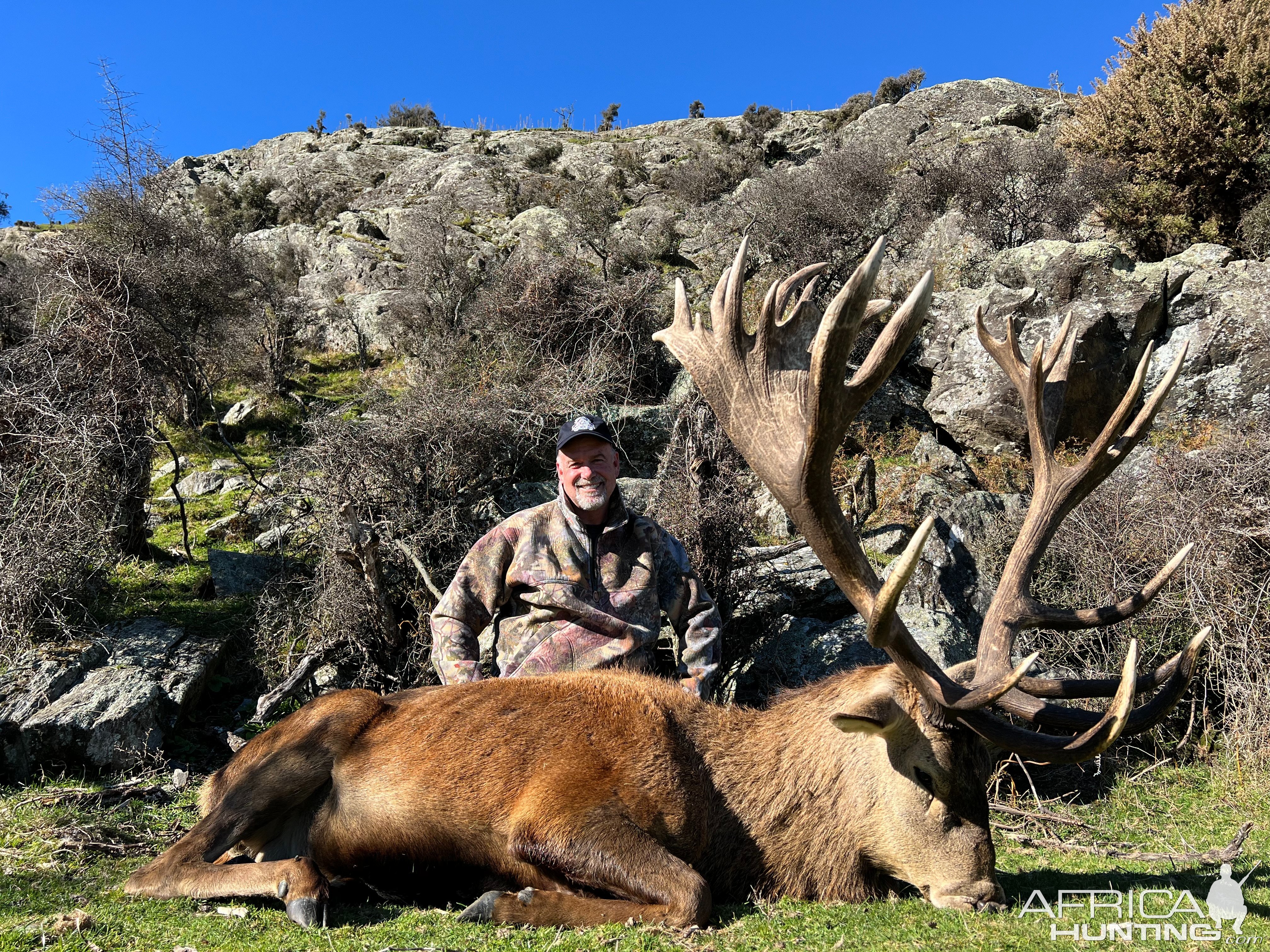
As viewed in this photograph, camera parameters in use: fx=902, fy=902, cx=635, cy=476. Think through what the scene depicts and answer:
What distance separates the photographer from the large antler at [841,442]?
376 centimetres

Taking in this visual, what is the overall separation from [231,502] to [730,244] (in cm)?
1193

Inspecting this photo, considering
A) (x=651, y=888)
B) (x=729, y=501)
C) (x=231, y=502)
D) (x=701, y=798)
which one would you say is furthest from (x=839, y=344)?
(x=231, y=502)

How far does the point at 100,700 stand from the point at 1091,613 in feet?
21.4

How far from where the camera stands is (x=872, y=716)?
3.92 meters

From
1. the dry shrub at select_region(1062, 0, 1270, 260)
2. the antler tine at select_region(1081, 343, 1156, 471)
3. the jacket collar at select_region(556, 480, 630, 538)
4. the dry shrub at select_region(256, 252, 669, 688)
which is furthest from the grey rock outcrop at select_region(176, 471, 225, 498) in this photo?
the dry shrub at select_region(1062, 0, 1270, 260)

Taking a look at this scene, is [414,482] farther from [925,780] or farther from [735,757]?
[925,780]

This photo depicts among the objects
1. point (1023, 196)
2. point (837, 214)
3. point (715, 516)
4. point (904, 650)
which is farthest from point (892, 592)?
point (1023, 196)

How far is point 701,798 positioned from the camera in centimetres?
427

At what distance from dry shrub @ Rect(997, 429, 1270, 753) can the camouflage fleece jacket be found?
2.74m

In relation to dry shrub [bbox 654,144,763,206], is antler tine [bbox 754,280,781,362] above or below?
below

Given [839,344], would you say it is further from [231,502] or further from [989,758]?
[231,502]

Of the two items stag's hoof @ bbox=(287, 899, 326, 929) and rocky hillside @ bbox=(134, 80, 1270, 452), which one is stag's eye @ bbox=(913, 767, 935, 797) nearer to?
stag's hoof @ bbox=(287, 899, 326, 929)

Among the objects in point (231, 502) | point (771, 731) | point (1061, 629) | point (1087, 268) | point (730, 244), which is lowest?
point (771, 731)

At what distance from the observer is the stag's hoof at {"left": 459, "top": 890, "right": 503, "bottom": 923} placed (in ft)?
12.6
